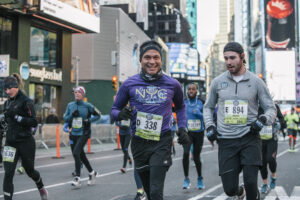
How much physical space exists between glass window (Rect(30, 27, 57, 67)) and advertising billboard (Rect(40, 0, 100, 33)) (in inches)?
75.6

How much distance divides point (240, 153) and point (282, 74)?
141447 millimetres

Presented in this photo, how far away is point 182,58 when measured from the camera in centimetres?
10394

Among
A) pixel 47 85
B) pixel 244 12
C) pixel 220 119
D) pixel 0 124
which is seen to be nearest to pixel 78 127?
pixel 0 124

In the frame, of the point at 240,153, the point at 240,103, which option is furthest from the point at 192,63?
the point at 240,153

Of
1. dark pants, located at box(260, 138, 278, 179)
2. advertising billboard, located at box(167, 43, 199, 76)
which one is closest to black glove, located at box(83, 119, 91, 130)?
dark pants, located at box(260, 138, 278, 179)

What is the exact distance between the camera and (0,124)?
7.50 meters

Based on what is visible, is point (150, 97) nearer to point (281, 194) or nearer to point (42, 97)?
point (281, 194)

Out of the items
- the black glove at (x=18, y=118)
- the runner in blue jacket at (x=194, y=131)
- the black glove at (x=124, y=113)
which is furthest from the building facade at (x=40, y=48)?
the black glove at (x=124, y=113)

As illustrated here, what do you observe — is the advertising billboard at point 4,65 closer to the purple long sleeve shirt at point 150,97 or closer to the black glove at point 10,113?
the black glove at point 10,113

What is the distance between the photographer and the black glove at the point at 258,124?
5297mm

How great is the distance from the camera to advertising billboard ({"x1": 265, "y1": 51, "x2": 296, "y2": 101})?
137625mm

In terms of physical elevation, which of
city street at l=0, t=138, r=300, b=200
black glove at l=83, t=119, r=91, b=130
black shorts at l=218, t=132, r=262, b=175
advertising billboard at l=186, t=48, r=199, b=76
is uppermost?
advertising billboard at l=186, t=48, r=199, b=76

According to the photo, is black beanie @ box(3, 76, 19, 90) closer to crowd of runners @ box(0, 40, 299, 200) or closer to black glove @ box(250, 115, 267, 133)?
crowd of runners @ box(0, 40, 299, 200)

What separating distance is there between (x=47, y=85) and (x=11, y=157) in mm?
25150
